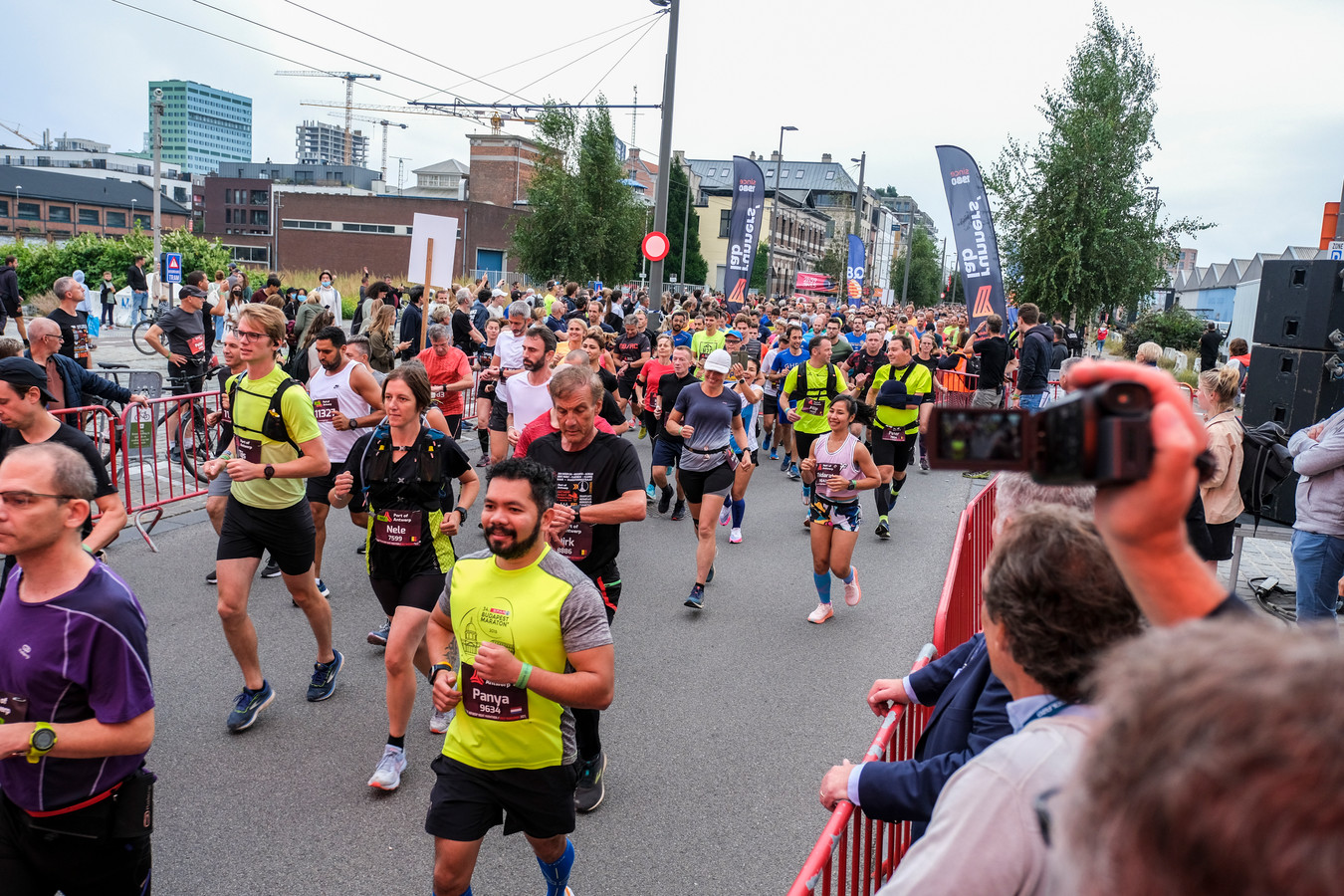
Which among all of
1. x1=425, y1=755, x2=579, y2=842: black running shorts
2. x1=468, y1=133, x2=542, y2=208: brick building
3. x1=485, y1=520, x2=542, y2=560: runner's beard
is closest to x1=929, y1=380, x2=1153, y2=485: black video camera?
x1=485, y1=520, x2=542, y2=560: runner's beard

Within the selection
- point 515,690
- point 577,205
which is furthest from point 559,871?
point 577,205

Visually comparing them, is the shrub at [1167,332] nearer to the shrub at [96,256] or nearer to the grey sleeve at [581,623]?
the grey sleeve at [581,623]

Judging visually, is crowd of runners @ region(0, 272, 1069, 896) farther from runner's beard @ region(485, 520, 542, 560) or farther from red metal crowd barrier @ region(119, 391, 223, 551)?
red metal crowd barrier @ region(119, 391, 223, 551)

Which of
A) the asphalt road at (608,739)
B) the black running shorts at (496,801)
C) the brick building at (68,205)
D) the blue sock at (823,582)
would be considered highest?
the brick building at (68,205)

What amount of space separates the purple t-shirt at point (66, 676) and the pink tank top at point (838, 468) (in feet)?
16.7

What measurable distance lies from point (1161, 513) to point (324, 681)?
205 inches

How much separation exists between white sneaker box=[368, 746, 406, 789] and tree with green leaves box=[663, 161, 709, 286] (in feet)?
201

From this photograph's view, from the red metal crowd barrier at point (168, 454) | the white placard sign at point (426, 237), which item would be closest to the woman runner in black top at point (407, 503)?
the white placard sign at point (426, 237)

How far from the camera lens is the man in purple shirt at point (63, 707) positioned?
2.63 m

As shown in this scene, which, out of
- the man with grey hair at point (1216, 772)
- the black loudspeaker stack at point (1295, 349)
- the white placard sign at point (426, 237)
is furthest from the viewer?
the white placard sign at point (426, 237)

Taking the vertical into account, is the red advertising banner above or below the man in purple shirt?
above

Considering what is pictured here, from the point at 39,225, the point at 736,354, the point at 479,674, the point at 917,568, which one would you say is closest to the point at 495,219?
the point at 39,225

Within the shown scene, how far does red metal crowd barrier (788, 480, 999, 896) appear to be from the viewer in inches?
91.1

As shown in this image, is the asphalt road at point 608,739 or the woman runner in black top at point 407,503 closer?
the asphalt road at point 608,739
